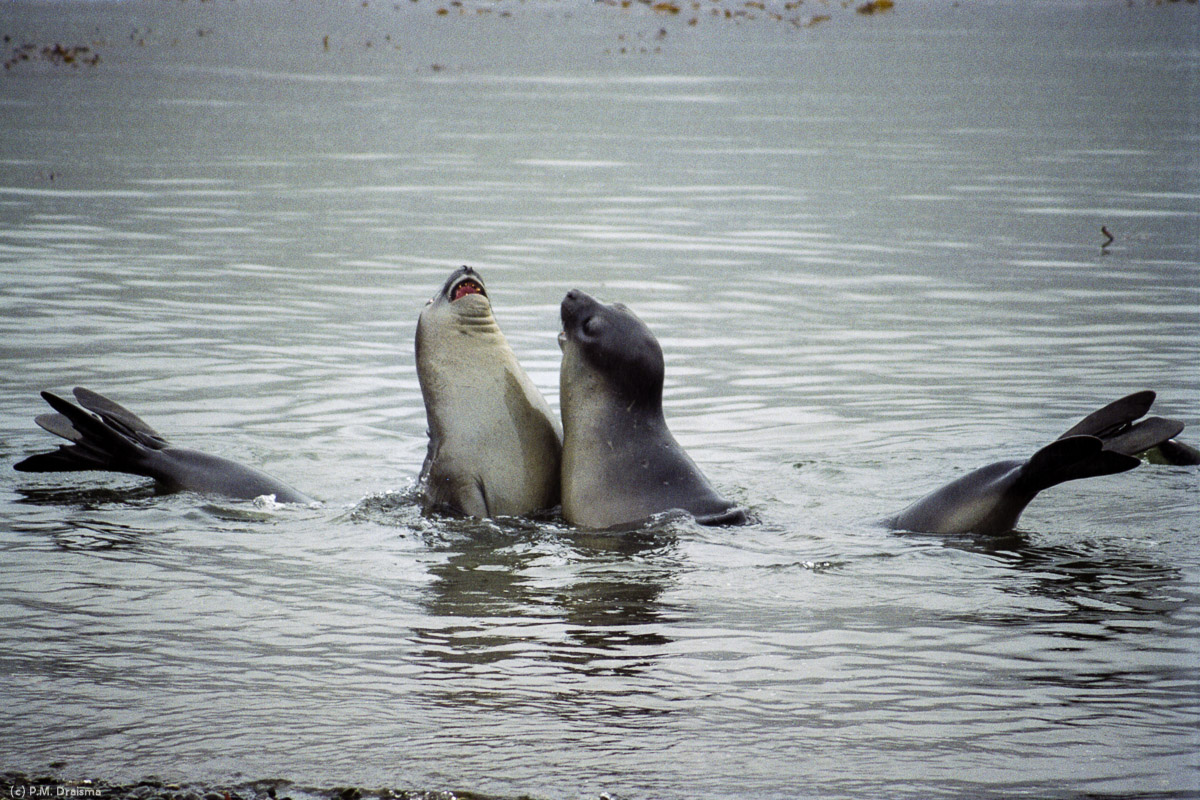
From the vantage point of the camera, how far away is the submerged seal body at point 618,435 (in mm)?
7898

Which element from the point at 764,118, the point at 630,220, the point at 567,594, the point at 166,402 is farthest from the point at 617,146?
the point at 567,594

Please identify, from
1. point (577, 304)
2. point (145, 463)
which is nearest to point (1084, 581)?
point (577, 304)

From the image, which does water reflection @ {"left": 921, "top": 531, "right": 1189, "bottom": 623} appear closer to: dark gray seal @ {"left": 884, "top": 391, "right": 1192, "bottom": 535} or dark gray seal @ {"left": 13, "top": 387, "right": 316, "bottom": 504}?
dark gray seal @ {"left": 884, "top": 391, "right": 1192, "bottom": 535}

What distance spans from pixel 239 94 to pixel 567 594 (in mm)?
32064

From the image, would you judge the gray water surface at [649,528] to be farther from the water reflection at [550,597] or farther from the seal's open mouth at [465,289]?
the seal's open mouth at [465,289]

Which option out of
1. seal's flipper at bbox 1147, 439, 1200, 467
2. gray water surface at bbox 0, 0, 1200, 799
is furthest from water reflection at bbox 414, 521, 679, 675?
seal's flipper at bbox 1147, 439, 1200, 467

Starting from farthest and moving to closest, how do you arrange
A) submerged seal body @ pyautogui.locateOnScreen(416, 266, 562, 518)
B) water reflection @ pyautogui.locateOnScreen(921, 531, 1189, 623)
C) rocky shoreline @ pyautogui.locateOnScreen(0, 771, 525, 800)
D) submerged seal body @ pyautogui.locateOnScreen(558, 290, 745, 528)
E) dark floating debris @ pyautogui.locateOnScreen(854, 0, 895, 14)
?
dark floating debris @ pyautogui.locateOnScreen(854, 0, 895, 14) < submerged seal body @ pyautogui.locateOnScreen(416, 266, 562, 518) < submerged seal body @ pyautogui.locateOnScreen(558, 290, 745, 528) < water reflection @ pyautogui.locateOnScreen(921, 531, 1189, 623) < rocky shoreline @ pyautogui.locateOnScreen(0, 771, 525, 800)

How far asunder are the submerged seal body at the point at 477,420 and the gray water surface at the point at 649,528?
0.29 meters

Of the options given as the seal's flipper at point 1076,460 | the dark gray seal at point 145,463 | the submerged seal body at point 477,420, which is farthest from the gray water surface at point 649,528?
the seal's flipper at point 1076,460

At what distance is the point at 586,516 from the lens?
7.91 meters

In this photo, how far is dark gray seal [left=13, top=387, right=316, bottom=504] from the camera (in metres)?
8.48

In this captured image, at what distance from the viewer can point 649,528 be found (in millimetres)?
7742

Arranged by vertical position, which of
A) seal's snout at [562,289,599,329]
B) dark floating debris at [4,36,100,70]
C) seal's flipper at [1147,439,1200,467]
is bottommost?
seal's flipper at [1147,439,1200,467]

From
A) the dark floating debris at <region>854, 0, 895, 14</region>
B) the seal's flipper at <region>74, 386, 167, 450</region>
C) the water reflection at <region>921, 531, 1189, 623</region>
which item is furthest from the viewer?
the dark floating debris at <region>854, 0, 895, 14</region>
